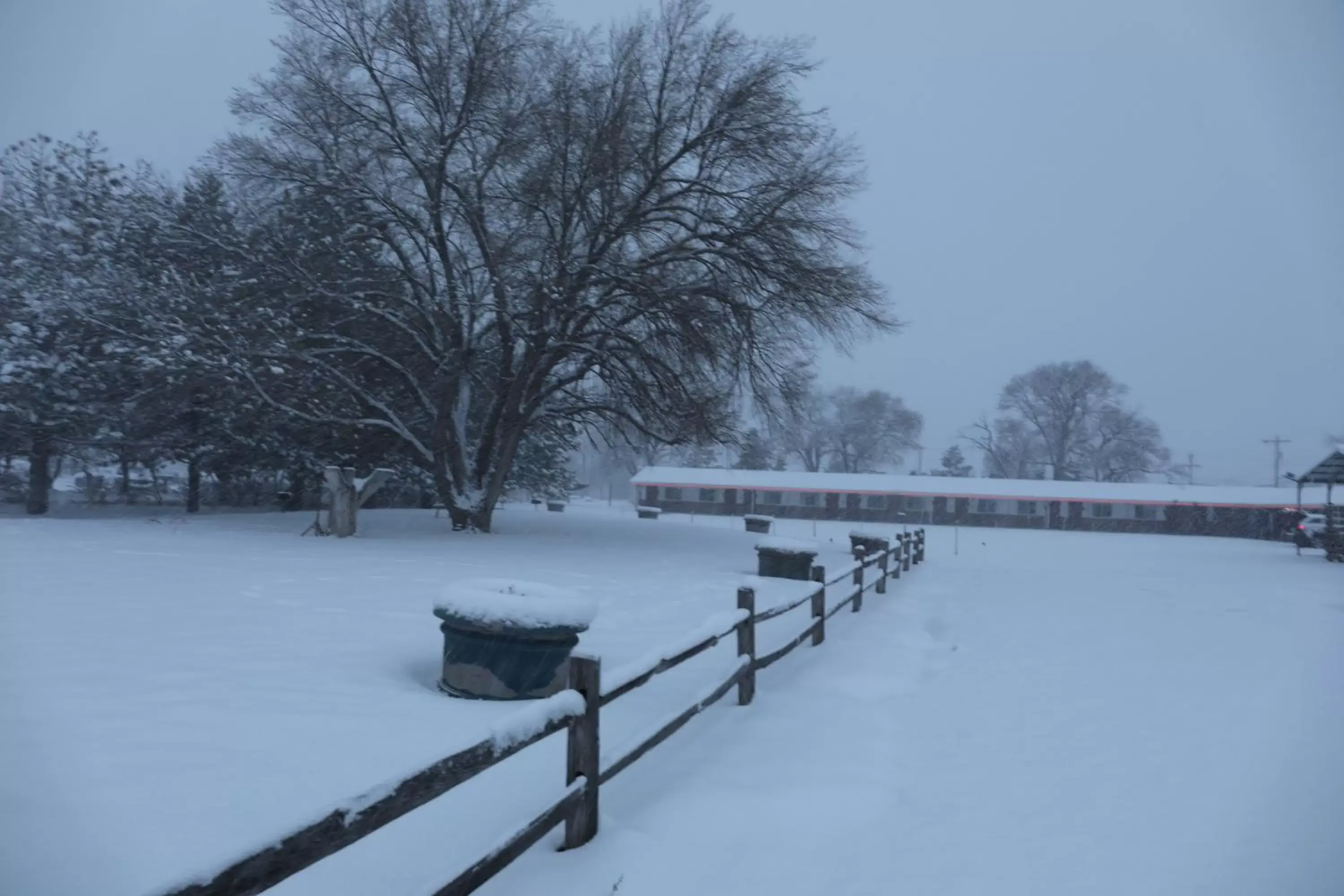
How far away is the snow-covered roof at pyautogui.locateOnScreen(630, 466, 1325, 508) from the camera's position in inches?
2367

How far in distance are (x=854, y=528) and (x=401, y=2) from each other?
3803cm

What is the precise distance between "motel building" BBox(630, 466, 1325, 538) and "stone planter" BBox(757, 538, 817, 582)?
148 ft

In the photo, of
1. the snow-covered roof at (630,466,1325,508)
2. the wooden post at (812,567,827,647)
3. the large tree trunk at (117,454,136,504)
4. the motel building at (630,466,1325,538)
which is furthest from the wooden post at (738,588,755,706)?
the snow-covered roof at (630,466,1325,508)

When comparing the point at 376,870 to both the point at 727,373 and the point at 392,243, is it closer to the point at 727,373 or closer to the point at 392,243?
the point at 727,373

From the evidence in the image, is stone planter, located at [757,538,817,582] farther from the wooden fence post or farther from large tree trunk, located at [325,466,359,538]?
large tree trunk, located at [325,466,359,538]

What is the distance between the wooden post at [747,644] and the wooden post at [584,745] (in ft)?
9.91

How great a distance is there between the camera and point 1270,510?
2303 inches

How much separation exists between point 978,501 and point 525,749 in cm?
6383

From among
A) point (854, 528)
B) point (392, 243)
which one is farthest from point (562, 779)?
point (854, 528)

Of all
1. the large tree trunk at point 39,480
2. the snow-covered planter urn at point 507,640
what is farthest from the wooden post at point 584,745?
the large tree trunk at point 39,480

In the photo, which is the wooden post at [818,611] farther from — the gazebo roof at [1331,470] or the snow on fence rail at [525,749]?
the gazebo roof at [1331,470]

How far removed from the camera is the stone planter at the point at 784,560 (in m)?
16.2

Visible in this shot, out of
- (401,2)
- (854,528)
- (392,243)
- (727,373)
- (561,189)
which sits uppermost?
(401,2)

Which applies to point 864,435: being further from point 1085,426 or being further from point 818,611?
point 818,611
